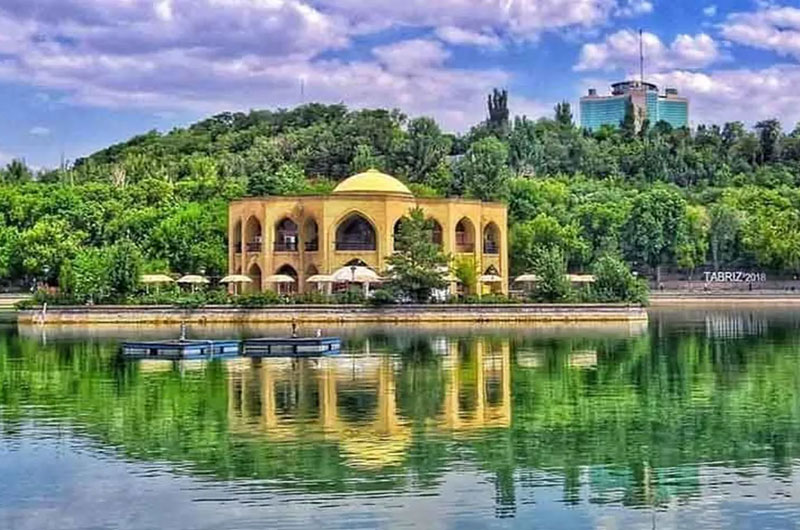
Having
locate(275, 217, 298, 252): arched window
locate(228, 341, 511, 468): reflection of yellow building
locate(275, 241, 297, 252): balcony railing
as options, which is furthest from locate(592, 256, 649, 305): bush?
locate(228, 341, 511, 468): reflection of yellow building

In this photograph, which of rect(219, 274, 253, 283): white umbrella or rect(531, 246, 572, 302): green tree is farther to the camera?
rect(219, 274, 253, 283): white umbrella

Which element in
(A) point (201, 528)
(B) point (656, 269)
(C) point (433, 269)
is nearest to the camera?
(A) point (201, 528)

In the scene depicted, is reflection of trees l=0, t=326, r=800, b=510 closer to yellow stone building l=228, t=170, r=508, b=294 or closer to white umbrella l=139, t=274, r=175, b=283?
white umbrella l=139, t=274, r=175, b=283

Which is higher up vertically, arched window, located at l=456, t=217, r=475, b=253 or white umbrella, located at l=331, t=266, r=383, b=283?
arched window, located at l=456, t=217, r=475, b=253

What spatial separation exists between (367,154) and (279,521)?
76176mm

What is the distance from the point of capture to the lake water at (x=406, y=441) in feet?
52.0

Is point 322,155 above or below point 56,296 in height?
above

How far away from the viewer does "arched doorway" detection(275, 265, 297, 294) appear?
62.6m

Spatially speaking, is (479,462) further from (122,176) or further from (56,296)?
(122,176)

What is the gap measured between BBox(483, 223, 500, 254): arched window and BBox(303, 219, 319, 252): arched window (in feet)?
31.4

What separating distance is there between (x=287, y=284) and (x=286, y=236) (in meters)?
2.42

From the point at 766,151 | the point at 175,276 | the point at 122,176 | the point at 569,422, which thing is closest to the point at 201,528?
the point at 569,422

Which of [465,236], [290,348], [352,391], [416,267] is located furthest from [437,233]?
[352,391]

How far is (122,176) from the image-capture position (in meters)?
94.3
